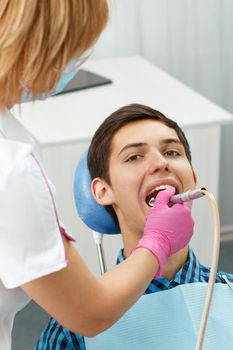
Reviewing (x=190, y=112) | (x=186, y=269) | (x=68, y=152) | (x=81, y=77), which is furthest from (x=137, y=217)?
(x=81, y=77)

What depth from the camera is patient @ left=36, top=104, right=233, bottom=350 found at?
1628mm

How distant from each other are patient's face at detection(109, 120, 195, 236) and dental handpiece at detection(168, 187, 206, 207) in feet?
0.42

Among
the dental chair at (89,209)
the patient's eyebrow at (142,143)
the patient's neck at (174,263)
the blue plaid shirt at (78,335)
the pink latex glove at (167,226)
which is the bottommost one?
the blue plaid shirt at (78,335)

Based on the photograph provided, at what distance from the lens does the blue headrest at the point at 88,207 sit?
1647mm

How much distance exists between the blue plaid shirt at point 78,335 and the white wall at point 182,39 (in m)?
1.41

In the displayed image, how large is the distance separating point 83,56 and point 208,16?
1.84m

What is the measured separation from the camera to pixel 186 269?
1.68 m

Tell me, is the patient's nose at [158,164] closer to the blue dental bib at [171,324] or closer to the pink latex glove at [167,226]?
the pink latex glove at [167,226]

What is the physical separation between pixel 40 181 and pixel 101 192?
538mm

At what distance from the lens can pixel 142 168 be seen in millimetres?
1640

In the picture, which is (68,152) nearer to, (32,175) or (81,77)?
(81,77)

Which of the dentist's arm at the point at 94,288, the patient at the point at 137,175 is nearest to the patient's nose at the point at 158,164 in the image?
the patient at the point at 137,175

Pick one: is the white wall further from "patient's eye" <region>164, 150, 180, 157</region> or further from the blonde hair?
the blonde hair

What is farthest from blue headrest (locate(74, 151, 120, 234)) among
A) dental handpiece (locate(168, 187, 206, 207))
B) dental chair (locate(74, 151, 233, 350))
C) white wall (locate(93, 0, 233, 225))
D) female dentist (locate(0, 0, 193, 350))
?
white wall (locate(93, 0, 233, 225))
